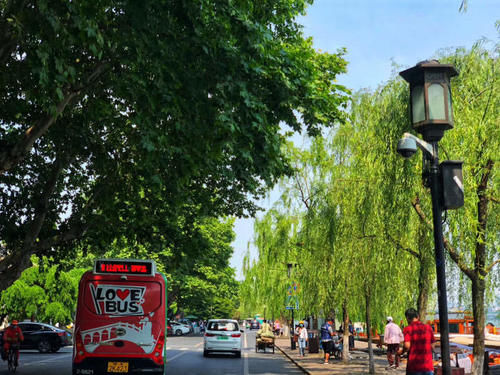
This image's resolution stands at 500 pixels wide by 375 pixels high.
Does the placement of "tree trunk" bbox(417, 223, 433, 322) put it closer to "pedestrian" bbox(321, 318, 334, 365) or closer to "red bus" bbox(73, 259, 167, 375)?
"red bus" bbox(73, 259, 167, 375)

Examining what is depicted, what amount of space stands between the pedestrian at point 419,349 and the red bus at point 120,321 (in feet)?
22.1

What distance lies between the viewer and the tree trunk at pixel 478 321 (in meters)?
11.5

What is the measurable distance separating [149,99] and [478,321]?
301 inches

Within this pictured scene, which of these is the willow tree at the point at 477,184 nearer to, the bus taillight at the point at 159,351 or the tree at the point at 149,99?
the tree at the point at 149,99

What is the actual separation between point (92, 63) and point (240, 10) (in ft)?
16.2

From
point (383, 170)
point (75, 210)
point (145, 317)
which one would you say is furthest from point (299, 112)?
point (75, 210)

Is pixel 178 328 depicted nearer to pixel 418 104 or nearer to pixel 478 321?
pixel 478 321

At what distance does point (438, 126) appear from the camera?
7535mm

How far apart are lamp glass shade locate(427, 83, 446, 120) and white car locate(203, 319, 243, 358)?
927 inches

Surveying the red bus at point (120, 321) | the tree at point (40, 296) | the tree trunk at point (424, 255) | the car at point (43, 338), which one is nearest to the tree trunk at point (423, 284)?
the tree trunk at point (424, 255)

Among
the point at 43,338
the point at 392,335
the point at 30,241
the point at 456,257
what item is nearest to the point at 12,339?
the point at 30,241

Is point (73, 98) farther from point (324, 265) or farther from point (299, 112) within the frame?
point (324, 265)

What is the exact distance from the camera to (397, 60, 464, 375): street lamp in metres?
7.23

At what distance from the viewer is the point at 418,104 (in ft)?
24.9
